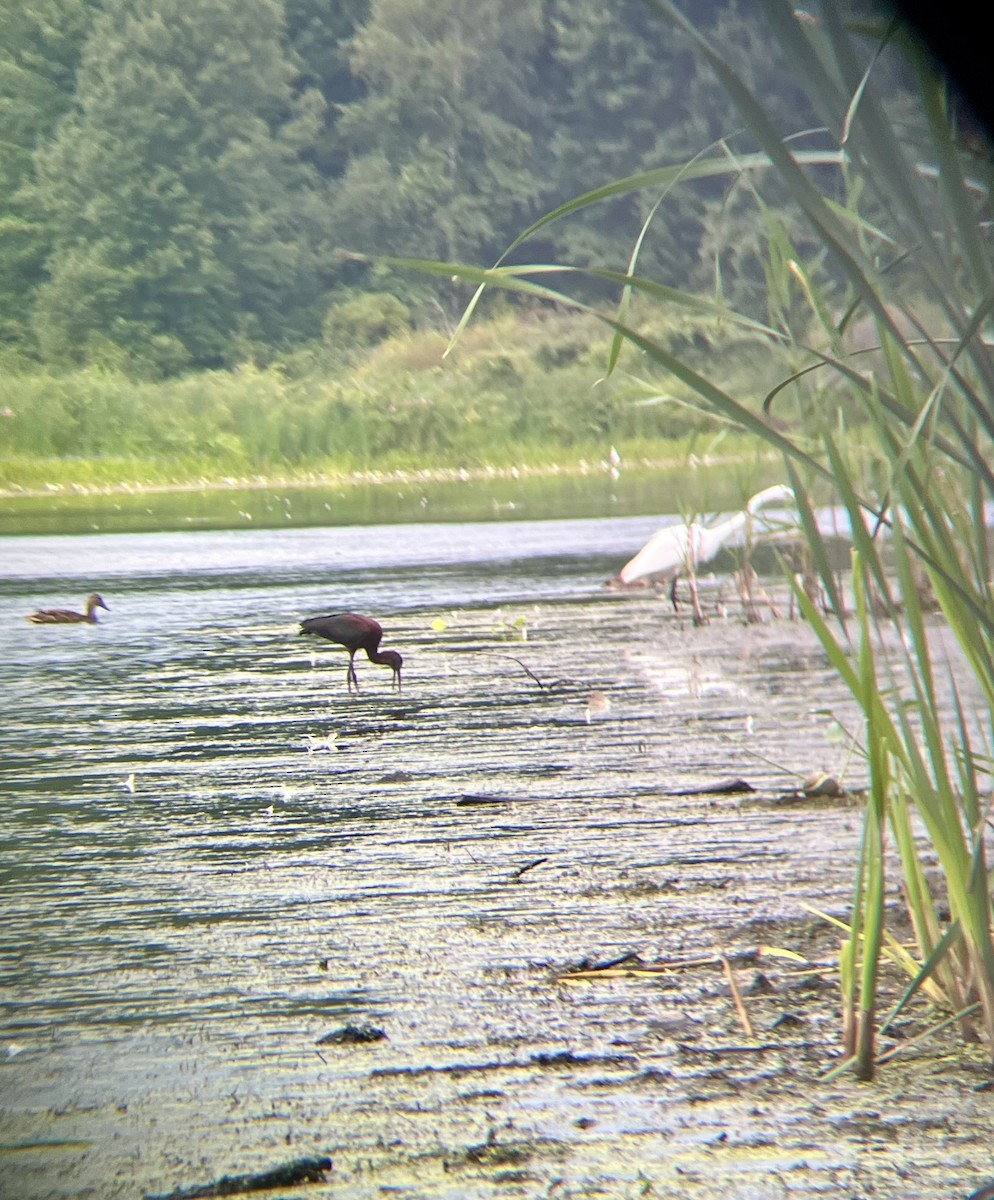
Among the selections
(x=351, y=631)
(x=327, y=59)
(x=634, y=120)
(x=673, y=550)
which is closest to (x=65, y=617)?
(x=351, y=631)

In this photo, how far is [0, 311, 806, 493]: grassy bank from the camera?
1369 cm

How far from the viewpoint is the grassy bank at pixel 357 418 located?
539 inches

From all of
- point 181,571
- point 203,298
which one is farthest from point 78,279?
point 181,571

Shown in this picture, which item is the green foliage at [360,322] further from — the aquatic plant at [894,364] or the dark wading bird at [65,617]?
the aquatic plant at [894,364]

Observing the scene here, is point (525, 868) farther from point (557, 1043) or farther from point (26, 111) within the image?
point (26, 111)

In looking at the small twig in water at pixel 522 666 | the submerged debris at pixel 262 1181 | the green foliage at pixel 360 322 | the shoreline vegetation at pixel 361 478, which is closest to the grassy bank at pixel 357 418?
the shoreline vegetation at pixel 361 478

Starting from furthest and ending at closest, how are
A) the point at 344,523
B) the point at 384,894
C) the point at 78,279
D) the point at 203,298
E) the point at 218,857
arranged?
1. the point at 203,298
2. the point at 78,279
3. the point at 344,523
4. the point at 218,857
5. the point at 384,894

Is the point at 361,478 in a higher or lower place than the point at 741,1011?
higher

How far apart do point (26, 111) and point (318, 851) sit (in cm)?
1823

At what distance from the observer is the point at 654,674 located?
11.2 ft

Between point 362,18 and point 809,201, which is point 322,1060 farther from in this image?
point 362,18

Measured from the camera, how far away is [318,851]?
6.09ft

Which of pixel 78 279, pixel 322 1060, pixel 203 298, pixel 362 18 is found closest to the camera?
pixel 322 1060

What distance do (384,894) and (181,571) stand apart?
4.51 m
